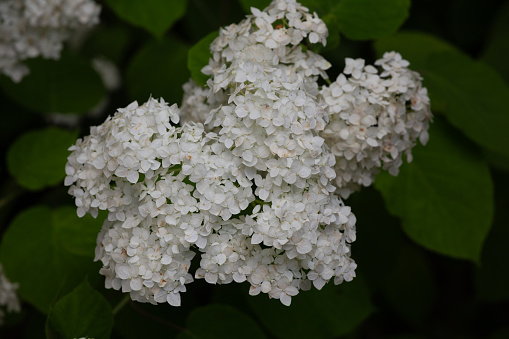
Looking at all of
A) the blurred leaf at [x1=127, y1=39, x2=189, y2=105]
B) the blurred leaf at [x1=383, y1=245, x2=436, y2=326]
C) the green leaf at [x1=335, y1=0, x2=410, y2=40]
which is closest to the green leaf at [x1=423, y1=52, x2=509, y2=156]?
the green leaf at [x1=335, y1=0, x2=410, y2=40]

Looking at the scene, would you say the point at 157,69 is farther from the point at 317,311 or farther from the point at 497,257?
the point at 497,257

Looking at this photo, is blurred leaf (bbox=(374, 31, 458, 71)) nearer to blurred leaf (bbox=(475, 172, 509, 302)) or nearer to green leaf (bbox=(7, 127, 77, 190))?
blurred leaf (bbox=(475, 172, 509, 302))

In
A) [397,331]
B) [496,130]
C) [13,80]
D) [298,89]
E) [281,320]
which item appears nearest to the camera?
[298,89]

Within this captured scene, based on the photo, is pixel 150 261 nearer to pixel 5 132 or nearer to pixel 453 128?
pixel 453 128

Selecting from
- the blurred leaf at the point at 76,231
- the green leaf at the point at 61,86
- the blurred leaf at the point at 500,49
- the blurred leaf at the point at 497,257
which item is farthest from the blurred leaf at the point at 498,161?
the green leaf at the point at 61,86

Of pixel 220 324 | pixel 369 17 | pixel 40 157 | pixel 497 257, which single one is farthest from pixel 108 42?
pixel 497 257

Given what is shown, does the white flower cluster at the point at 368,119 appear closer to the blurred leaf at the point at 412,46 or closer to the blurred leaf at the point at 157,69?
the blurred leaf at the point at 412,46

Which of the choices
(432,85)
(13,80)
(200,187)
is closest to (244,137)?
(200,187)
